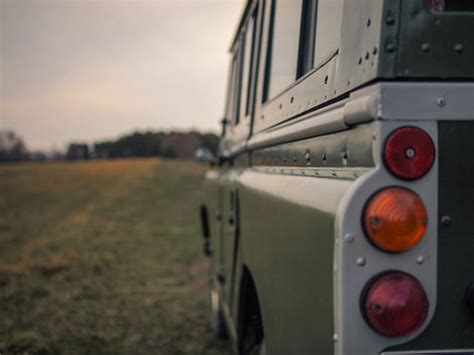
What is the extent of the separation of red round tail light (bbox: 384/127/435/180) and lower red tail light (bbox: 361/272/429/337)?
23 centimetres

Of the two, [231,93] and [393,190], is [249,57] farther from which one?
[393,190]

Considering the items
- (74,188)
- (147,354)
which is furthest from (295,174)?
(74,188)

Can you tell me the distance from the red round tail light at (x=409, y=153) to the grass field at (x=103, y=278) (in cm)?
371

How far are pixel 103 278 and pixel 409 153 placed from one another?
6739mm

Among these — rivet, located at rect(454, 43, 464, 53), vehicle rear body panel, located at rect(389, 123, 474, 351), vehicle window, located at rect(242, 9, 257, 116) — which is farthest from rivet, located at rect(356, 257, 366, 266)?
vehicle window, located at rect(242, 9, 257, 116)

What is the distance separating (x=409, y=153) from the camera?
4.05 ft

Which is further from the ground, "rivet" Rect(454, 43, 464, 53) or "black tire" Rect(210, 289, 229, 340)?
"rivet" Rect(454, 43, 464, 53)

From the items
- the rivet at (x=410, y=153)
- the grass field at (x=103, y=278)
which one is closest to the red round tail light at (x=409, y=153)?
the rivet at (x=410, y=153)

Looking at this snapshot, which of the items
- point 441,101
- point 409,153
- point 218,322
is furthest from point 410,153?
point 218,322

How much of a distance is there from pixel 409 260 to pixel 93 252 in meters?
8.88

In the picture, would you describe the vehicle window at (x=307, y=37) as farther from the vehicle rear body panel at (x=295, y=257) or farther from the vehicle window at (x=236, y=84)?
the vehicle window at (x=236, y=84)

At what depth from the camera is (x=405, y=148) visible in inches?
48.6

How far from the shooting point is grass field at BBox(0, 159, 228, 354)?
4930 mm

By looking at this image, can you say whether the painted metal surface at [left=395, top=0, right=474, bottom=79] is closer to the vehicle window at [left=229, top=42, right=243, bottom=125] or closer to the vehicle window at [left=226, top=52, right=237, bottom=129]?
the vehicle window at [left=229, top=42, right=243, bottom=125]
